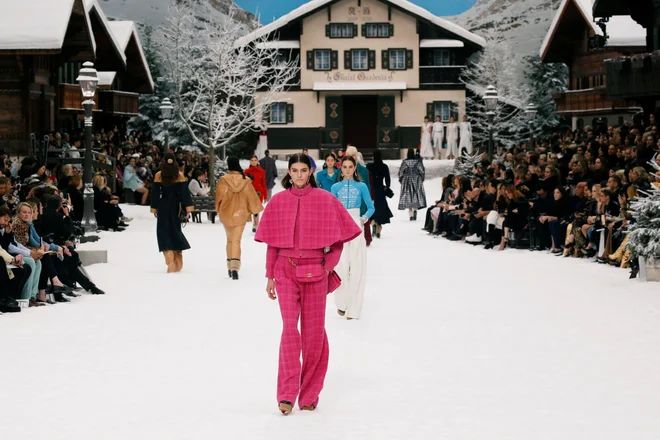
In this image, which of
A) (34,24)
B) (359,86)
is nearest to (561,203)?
(34,24)

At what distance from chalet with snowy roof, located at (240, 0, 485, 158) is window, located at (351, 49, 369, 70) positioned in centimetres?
5

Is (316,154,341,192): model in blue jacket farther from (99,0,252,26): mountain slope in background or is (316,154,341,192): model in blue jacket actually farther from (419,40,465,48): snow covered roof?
(99,0,252,26): mountain slope in background

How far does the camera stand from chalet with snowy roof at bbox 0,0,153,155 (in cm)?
3117

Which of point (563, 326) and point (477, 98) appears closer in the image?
point (563, 326)

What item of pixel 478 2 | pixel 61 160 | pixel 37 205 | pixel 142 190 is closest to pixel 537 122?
pixel 142 190

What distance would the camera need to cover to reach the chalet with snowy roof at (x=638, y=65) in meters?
28.7

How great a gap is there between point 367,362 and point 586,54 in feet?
130

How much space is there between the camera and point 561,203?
69.5ft

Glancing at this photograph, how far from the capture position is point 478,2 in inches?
7840

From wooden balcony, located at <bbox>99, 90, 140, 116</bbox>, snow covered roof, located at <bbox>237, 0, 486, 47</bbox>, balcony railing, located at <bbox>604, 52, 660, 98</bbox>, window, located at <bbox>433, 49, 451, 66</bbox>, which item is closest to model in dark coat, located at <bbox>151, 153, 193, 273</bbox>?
balcony railing, located at <bbox>604, 52, 660, 98</bbox>

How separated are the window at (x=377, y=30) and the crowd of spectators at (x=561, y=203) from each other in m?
33.7

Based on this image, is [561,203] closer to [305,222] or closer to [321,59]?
[305,222]

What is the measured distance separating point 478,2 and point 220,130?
16089 centimetres

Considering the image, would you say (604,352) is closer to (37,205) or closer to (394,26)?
(37,205)
